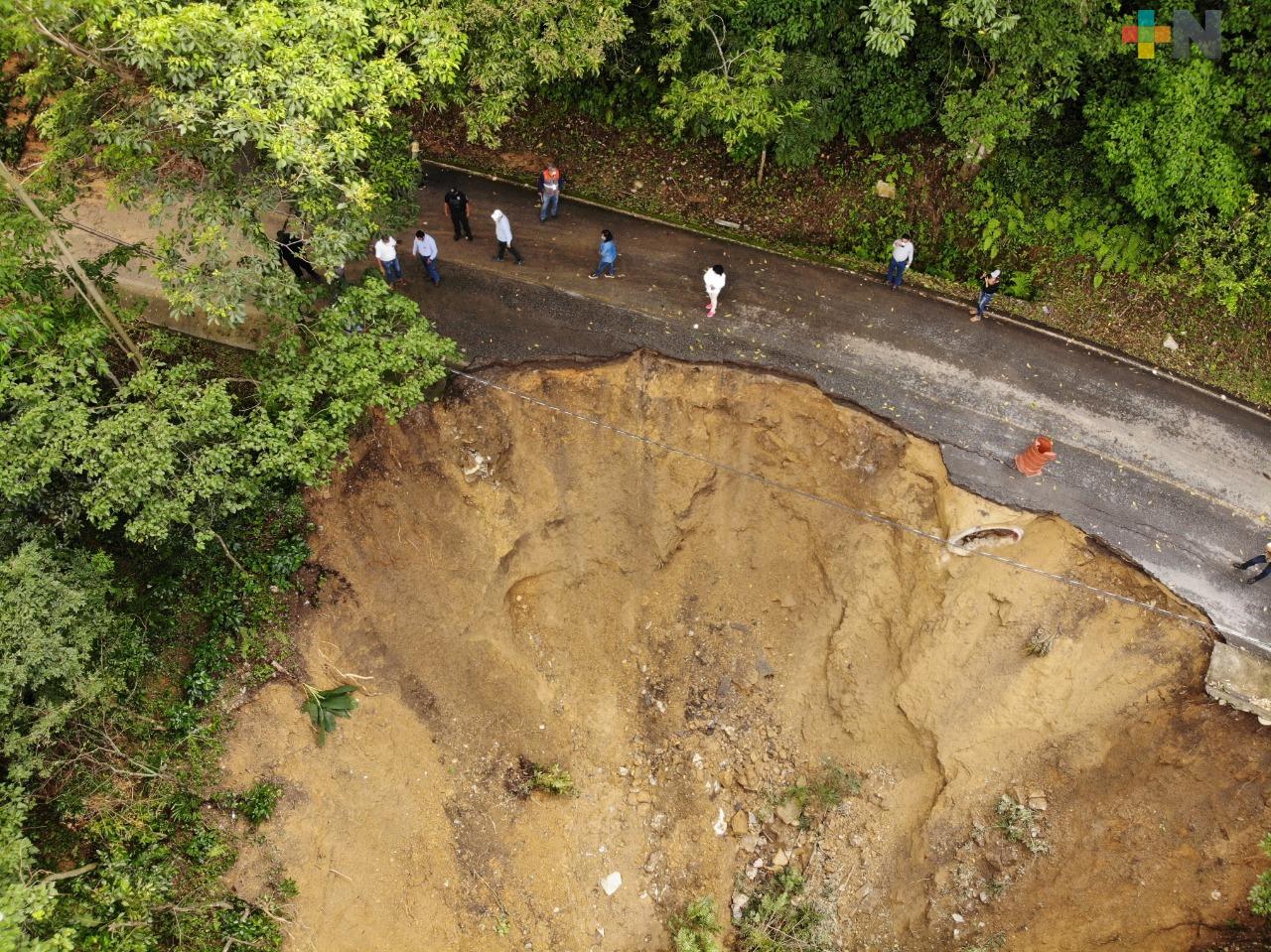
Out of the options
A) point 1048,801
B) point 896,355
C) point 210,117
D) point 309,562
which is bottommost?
point 1048,801

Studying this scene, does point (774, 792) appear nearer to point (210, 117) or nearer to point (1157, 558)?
point (1157, 558)

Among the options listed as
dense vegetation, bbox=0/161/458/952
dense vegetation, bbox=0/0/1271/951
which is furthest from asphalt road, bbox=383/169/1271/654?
dense vegetation, bbox=0/161/458/952

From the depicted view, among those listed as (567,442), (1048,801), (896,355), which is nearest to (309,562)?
(567,442)

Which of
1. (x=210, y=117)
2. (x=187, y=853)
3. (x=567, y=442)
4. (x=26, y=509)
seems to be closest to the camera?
(x=210, y=117)

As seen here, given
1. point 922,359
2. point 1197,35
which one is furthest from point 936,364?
point 1197,35

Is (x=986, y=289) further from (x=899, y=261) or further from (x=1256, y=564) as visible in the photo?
(x=1256, y=564)

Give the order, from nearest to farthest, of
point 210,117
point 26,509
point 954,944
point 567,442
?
1. point 210,117
2. point 26,509
3. point 954,944
4. point 567,442
